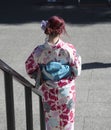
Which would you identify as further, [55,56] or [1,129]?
[1,129]

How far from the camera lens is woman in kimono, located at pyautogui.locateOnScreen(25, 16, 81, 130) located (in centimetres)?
465

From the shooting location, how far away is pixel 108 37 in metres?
12.9

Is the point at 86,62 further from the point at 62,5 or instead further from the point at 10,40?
the point at 62,5

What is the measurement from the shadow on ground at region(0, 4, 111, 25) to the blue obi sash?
10135 mm

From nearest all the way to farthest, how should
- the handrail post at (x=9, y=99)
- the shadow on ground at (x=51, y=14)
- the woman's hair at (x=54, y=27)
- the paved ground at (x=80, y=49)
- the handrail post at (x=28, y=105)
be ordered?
1. the handrail post at (x=9, y=99)
2. the handrail post at (x=28, y=105)
3. the woman's hair at (x=54, y=27)
4. the paved ground at (x=80, y=49)
5. the shadow on ground at (x=51, y=14)

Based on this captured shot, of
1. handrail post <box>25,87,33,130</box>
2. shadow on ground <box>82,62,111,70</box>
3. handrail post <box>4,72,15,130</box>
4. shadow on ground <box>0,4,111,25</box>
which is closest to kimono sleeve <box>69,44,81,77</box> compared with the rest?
handrail post <box>25,87,33,130</box>

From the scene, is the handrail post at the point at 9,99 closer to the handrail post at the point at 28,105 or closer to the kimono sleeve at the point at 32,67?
the handrail post at the point at 28,105

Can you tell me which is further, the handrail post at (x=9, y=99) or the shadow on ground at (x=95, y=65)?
the shadow on ground at (x=95, y=65)

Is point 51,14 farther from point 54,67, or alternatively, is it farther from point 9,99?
point 9,99

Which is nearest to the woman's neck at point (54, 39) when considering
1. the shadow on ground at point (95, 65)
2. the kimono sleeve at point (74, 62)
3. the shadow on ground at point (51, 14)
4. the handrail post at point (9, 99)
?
the kimono sleeve at point (74, 62)

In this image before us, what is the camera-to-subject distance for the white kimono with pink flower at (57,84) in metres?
4.66

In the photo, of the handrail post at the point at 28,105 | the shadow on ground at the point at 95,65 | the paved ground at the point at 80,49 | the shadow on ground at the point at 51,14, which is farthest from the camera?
the shadow on ground at the point at 51,14

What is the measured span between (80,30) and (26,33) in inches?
55.2

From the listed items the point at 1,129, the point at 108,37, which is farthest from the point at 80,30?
the point at 1,129
